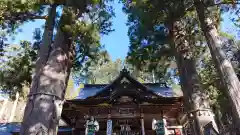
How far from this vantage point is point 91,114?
433 inches

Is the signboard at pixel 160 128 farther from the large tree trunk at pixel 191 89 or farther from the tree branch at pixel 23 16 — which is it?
the tree branch at pixel 23 16

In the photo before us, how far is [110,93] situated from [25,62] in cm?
453

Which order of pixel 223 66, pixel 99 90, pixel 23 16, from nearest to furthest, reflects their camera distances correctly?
pixel 223 66
pixel 23 16
pixel 99 90

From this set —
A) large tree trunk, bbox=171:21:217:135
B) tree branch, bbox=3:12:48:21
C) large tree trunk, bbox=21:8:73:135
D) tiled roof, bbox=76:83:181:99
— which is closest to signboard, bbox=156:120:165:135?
tiled roof, bbox=76:83:181:99

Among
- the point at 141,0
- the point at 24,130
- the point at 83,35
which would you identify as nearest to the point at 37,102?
the point at 24,130

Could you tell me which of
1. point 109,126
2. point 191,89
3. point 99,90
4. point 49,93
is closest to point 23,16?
point 49,93

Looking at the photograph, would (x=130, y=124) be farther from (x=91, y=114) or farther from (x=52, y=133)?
(x=52, y=133)

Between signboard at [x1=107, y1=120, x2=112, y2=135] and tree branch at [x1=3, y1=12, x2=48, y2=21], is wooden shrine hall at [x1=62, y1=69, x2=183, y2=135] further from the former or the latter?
tree branch at [x1=3, y1=12, x2=48, y2=21]

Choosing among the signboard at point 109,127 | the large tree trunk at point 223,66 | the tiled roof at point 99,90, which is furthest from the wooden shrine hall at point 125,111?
the large tree trunk at point 223,66

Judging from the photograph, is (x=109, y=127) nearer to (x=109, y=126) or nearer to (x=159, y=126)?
(x=109, y=126)

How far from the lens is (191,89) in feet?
20.9

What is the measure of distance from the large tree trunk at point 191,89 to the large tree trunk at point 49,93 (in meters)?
3.77

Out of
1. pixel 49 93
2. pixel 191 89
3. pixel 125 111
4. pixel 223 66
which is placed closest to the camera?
pixel 49 93

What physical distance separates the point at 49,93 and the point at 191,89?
4.15 m
